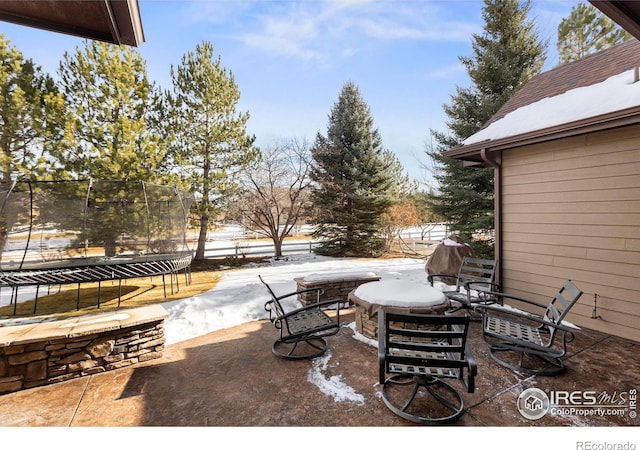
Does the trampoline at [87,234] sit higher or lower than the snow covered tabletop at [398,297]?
higher

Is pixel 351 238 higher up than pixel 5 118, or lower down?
lower down

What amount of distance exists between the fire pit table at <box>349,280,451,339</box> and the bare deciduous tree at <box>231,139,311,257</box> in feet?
26.4

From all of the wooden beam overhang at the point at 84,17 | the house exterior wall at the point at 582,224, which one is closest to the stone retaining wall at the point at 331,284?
the house exterior wall at the point at 582,224

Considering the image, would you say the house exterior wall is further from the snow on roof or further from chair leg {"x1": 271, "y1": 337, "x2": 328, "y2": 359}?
chair leg {"x1": 271, "y1": 337, "x2": 328, "y2": 359}

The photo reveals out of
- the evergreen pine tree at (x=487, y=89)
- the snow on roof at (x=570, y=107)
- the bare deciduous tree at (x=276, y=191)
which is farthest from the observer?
the bare deciduous tree at (x=276, y=191)

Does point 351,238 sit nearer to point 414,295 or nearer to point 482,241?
point 482,241

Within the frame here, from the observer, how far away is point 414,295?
3479 millimetres

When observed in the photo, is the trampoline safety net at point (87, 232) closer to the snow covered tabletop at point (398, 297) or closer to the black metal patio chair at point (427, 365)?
the snow covered tabletop at point (398, 297)

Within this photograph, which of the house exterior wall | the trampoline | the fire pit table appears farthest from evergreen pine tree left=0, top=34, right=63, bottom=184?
the house exterior wall

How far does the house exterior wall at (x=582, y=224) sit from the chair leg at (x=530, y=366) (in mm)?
1510

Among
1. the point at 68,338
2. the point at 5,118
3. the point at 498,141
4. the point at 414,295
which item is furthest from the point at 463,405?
the point at 5,118

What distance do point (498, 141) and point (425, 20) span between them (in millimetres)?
2228

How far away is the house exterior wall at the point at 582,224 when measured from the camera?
353 centimetres

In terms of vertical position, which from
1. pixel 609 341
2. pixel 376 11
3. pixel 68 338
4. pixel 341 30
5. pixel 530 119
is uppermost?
pixel 341 30
